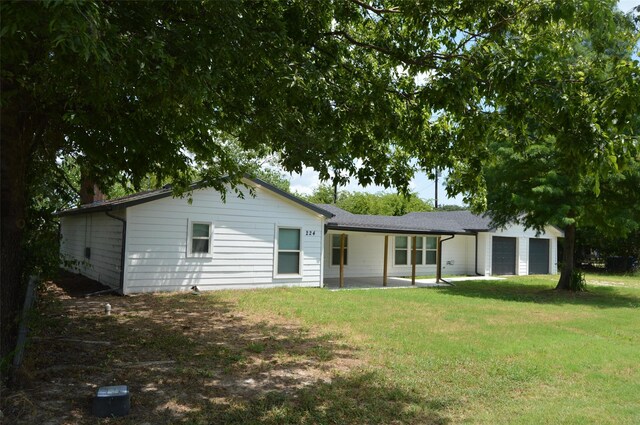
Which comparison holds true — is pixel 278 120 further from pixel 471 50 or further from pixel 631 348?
pixel 631 348

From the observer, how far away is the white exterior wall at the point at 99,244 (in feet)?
45.6

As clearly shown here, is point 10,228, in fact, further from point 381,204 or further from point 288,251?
point 381,204

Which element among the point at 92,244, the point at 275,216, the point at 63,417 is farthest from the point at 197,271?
the point at 63,417

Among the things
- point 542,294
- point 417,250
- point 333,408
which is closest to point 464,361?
point 333,408

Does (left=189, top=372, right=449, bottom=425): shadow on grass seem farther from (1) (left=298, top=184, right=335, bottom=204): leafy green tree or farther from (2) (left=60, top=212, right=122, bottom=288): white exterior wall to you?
(1) (left=298, top=184, right=335, bottom=204): leafy green tree

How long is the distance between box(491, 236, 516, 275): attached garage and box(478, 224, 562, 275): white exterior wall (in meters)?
0.24

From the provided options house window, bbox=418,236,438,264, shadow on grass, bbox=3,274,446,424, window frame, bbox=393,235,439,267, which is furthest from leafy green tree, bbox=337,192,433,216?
shadow on grass, bbox=3,274,446,424

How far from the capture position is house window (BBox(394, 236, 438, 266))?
2236 centimetres

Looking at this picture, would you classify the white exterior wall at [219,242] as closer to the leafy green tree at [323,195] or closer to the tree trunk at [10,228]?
the tree trunk at [10,228]

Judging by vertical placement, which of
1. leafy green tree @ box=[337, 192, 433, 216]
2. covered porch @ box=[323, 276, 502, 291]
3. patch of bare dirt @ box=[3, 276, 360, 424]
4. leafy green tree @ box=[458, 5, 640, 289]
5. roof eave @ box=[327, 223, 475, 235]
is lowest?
patch of bare dirt @ box=[3, 276, 360, 424]

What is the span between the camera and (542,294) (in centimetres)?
1616

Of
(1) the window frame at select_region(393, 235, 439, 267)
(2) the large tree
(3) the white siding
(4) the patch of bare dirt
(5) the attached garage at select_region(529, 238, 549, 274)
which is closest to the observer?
(2) the large tree

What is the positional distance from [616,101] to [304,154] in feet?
11.1

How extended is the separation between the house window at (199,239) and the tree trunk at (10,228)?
27.2 ft
